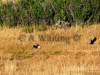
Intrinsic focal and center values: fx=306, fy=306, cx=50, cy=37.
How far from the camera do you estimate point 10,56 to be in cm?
1686

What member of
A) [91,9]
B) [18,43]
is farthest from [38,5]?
[18,43]

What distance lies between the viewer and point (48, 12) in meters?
26.1

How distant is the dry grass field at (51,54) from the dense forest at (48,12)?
5.45 ft

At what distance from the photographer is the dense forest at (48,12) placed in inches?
998

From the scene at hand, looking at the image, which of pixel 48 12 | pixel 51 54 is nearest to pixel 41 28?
pixel 48 12

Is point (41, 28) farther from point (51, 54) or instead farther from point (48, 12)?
point (51, 54)

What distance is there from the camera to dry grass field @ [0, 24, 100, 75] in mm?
13250

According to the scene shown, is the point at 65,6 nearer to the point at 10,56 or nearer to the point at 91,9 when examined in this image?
the point at 91,9

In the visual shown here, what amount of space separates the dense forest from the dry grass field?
166cm

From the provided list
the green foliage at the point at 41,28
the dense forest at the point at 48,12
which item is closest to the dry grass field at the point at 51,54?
the green foliage at the point at 41,28

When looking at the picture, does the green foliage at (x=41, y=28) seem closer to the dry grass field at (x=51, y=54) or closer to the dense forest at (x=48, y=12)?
the dry grass field at (x=51, y=54)

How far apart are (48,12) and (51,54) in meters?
9.02

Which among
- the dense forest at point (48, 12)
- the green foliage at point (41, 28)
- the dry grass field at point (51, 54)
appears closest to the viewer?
the dry grass field at point (51, 54)

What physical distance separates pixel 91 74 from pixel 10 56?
5.91m
